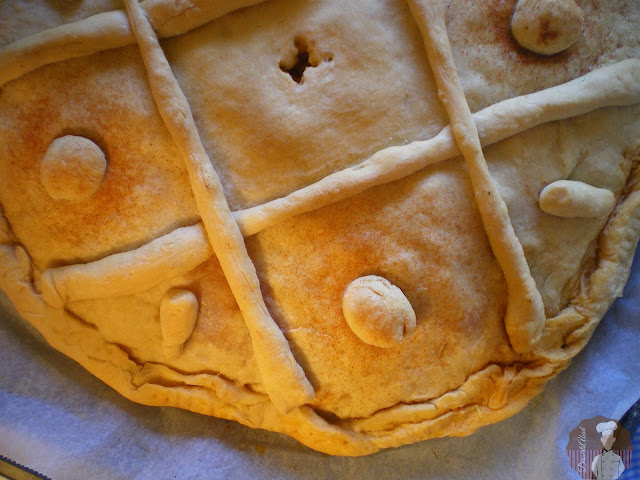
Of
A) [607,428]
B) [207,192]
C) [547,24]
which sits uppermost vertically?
[547,24]

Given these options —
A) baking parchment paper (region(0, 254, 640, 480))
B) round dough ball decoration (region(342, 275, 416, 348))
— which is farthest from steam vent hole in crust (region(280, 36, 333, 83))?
baking parchment paper (region(0, 254, 640, 480))

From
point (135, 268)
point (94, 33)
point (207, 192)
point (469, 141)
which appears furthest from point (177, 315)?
point (469, 141)

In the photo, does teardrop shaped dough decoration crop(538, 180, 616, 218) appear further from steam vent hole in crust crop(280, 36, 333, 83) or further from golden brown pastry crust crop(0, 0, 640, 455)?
steam vent hole in crust crop(280, 36, 333, 83)

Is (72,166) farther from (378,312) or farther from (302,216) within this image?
(378,312)

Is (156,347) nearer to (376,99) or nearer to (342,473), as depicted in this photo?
(342,473)

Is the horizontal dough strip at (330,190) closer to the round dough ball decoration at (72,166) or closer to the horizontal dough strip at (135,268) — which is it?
the horizontal dough strip at (135,268)

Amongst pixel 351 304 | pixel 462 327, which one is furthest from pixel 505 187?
pixel 351 304
